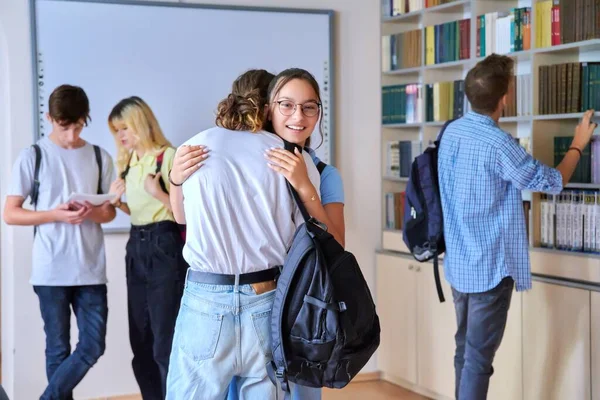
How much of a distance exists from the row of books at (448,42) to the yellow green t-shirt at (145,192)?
5.72 ft

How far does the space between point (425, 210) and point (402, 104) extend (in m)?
1.51

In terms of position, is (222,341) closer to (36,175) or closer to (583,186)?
(36,175)

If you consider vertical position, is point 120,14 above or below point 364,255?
above

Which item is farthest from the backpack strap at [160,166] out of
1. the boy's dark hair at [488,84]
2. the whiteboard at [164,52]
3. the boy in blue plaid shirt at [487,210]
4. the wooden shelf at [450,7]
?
the wooden shelf at [450,7]

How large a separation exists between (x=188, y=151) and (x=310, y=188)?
1.03 ft

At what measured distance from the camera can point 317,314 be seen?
6.75 feet

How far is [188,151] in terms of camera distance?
210 cm

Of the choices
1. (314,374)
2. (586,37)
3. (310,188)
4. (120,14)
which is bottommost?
(314,374)

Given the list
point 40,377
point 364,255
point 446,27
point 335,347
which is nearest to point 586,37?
point 446,27

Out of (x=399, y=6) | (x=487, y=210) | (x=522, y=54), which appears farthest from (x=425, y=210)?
(x=399, y=6)

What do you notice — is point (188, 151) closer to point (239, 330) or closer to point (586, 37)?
point (239, 330)

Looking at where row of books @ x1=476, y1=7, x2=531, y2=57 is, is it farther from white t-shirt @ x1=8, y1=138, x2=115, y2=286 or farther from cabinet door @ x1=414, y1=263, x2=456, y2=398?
white t-shirt @ x1=8, y1=138, x2=115, y2=286

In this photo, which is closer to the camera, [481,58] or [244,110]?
[244,110]

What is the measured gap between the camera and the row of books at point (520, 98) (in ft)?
13.5
